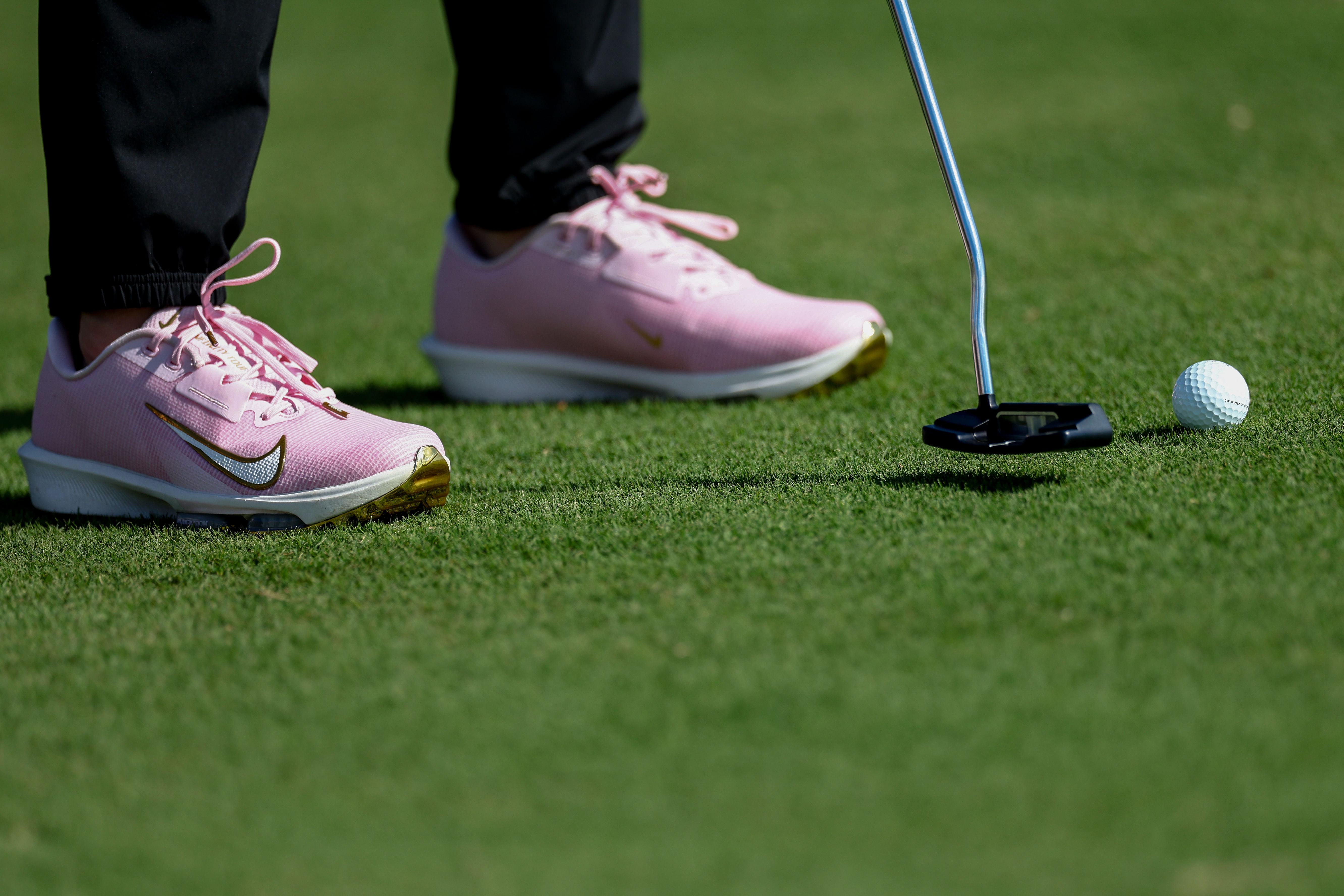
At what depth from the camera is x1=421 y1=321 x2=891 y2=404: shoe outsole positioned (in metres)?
2.00

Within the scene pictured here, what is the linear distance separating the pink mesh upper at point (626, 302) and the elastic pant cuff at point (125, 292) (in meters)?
0.65

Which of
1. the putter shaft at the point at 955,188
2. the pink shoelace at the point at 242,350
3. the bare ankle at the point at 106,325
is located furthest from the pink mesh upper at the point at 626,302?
the bare ankle at the point at 106,325

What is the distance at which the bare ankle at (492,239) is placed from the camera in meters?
2.15

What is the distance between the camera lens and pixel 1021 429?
1.41m

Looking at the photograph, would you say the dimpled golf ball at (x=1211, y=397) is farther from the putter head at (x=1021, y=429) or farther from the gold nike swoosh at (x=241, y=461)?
the gold nike swoosh at (x=241, y=461)

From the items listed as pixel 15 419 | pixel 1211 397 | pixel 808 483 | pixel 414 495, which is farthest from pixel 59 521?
pixel 1211 397

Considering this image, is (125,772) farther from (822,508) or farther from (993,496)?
(993,496)

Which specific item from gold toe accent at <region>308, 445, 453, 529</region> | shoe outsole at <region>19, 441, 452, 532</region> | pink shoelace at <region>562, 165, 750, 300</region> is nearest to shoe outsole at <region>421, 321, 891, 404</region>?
pink shoelace at <region>562, 165, 750, 300</region>

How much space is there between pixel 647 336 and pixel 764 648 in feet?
3.54

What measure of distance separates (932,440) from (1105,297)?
1.12 m

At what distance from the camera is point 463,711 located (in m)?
0.99

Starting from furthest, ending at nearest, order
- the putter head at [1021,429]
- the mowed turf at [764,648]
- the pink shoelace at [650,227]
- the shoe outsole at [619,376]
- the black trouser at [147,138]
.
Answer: the pink shoelace at [650,227], the shoe outsole at [619,376], the black trouser at [147,138], the putter head at [1021,429], the mowed turf at [764,648]

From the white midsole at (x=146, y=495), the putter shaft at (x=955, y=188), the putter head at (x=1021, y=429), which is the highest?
the putter shaft at (x=955, y=188)

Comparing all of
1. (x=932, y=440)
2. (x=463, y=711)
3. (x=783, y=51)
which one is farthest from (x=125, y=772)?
(x=783, y=51)
